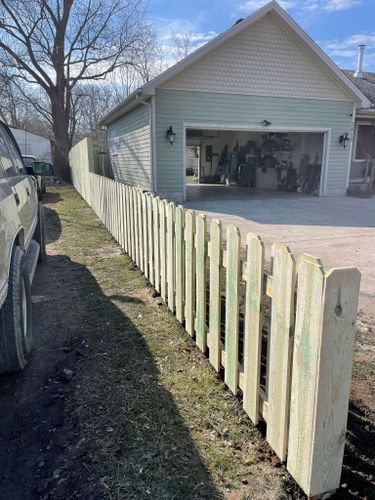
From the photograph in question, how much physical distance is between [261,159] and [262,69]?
5.68 meters

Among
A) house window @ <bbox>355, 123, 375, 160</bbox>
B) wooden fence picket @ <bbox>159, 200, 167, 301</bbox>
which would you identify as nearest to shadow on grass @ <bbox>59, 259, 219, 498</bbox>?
wooden fence picket @ <bbox>159, 200, 167, 301</bbox>

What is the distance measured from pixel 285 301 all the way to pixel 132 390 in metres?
1.33

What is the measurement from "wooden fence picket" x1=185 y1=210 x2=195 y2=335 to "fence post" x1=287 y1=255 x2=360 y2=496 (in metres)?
1.46

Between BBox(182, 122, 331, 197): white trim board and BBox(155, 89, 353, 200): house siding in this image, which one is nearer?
BBox(155, 89, 353, 200): house siding

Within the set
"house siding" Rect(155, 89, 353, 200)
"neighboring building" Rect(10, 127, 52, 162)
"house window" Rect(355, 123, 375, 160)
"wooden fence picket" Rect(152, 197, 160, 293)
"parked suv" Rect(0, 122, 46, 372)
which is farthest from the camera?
"neighboring building" Rect(10, 127, 52, 162)

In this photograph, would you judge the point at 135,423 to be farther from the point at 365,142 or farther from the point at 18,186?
the point at 365,142

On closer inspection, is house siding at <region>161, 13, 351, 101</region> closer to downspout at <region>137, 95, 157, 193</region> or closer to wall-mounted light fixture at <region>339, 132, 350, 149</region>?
downspout at <region>137, 95, 157, 193</region>

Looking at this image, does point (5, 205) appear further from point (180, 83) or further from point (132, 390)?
point (180, 83)

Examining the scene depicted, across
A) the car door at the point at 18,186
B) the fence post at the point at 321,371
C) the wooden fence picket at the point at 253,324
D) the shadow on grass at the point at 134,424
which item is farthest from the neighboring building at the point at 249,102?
the fence post at the point at 321,371

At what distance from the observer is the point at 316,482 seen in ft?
5.45

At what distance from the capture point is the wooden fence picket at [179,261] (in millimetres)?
3211

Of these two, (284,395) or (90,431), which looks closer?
(284,395)

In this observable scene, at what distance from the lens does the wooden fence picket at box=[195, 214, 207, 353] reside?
2.78 meters

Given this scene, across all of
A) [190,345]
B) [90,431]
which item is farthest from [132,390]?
[190,345]
